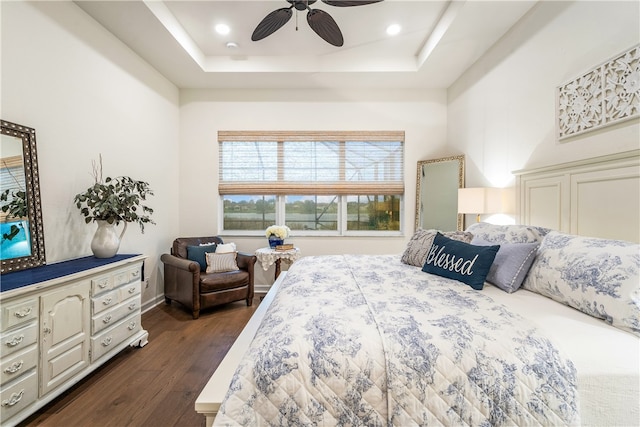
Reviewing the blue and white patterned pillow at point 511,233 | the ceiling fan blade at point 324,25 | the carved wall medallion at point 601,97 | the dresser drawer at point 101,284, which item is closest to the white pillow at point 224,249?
the dresser drawer at point 101,284

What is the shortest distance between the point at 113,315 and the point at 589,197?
3.51 m

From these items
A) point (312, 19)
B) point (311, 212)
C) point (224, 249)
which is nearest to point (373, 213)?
point (311, 212)

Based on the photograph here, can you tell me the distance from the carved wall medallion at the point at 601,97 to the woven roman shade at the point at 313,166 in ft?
6.77

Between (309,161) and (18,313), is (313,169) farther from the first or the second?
(18,313)

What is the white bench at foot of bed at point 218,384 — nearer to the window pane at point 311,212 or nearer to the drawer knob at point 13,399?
the drawer knob at point 13,399

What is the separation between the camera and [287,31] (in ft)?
9.40

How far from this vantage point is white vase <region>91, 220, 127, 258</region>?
86.0 inches

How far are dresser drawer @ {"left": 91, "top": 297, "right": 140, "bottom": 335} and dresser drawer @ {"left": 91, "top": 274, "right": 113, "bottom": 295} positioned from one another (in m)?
0.17

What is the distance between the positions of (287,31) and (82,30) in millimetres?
1830

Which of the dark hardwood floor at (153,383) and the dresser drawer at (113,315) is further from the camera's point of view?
the dresser drawer at (113,315)

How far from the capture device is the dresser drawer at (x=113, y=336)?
1.92 m

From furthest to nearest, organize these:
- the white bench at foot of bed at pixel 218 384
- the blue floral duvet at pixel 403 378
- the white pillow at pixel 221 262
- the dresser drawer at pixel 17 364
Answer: the white pillow at pixel 221 262
the dresser drawer at pixel 17 364
the white bench at foot of bed at pixel 218 384
the blue floral duvet at pixel 403 378

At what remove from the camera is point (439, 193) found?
368 cm

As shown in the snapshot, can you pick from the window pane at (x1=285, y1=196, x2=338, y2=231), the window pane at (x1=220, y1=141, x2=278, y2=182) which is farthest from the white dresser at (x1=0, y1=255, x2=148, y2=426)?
the window pane at (x1=285, y1=196, x2=338, y2=231)
